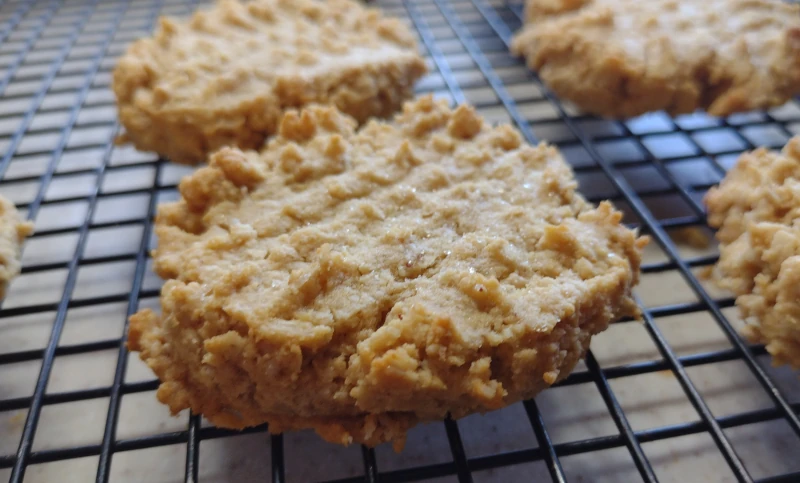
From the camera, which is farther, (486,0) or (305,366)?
(486,0)

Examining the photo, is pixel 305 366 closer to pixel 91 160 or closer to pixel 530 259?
pixel 530 259

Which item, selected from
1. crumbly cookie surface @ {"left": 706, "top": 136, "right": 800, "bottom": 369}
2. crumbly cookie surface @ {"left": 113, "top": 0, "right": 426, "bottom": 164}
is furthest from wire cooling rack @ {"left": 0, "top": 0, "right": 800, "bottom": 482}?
crumbly cookie surface @ {"left": 113, "top": 0, "right": 426, "bottom": 164}

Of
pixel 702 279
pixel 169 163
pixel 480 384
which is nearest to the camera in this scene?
pixel 480 384

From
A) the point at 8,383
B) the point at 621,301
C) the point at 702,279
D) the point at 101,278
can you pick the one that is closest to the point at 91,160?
the point at 101,278

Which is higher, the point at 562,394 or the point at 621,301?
the point at 621,301

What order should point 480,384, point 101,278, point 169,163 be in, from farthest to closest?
point 169,163 → point 101,278 → point 480,384

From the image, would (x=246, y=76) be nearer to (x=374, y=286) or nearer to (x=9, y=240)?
(x=9, y=240)

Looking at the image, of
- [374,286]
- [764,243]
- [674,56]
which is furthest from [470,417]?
[674,56]
